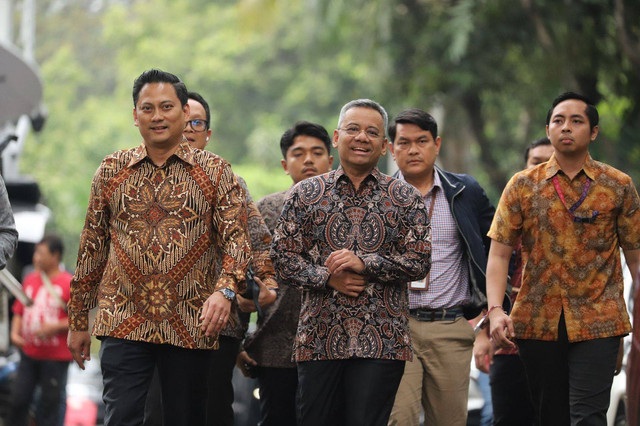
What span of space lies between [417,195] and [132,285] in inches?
60.3

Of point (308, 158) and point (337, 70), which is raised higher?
point (337, 70)

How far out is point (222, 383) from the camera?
23.8 feet

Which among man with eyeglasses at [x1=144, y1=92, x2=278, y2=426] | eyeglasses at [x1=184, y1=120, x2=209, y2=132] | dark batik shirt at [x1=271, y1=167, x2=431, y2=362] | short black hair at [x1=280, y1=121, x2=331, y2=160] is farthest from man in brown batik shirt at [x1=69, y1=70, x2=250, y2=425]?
short black hair at [x1=280, y1=121, x2=331, y2=160]

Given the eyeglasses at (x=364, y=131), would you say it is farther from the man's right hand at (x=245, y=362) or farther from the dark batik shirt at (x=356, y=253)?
the man's right hand at (x=245, y=362)

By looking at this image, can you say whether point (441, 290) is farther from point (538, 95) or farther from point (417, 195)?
point (538, 95)

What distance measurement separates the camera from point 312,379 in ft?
18.7

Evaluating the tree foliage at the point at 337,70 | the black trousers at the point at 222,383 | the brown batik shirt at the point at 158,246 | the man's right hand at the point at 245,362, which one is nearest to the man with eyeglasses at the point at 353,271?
the brown batik shirt at the point at 158,246

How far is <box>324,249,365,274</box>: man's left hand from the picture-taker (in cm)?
562

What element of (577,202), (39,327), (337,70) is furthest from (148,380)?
(337,70)

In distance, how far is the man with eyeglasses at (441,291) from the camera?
6.84 metres

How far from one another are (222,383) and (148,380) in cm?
155

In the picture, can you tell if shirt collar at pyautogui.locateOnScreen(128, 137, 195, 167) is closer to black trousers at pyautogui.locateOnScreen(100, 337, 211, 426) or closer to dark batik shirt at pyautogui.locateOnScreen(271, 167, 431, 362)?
dark batik shirt at pyautogui.locateOnScreen(271, 167, 431, 362)

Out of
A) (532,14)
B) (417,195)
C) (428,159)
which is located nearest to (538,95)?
(532,14)

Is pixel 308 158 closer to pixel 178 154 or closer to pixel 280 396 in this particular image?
pixel 280 396
